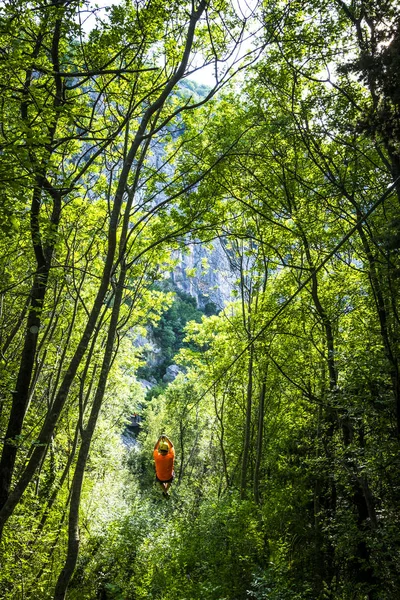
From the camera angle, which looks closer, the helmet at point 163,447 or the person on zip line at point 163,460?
the helmet at point 163,447

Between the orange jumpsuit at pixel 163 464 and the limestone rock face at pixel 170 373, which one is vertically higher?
the limestone rock face at pixel 170 373

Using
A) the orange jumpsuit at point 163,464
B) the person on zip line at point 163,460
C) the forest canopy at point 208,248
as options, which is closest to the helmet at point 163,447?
the person on zip line at point 163,460

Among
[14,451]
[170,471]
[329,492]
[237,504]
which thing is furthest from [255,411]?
[14,451]

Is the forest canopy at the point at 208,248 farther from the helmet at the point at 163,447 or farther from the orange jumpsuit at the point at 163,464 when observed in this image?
the helmet at the point at 163,447

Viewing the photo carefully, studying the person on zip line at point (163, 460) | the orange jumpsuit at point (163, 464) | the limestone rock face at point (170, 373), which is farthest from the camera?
the limestone rock face at point (170, 373)

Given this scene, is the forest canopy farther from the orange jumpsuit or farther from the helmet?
the helmet

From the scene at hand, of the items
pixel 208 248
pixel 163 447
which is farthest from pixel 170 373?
pixel 208 248

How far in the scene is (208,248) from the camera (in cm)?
911

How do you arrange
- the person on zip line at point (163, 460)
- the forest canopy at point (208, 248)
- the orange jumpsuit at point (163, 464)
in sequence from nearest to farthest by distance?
the forest canopy at point (208, 248)
the person on zip line at point (163, 460)
the orange jumpsuit at point (163, 464)

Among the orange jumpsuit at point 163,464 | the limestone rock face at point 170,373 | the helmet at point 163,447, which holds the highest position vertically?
the limestone rock face at point 170,373

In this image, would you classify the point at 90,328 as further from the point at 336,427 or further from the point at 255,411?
the point at 255,411

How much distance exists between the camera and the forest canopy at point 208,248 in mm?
4457

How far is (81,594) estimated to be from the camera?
899 centimetres

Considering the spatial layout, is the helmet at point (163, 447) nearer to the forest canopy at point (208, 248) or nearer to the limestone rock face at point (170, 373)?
the forest canopy at point (208, 248)
